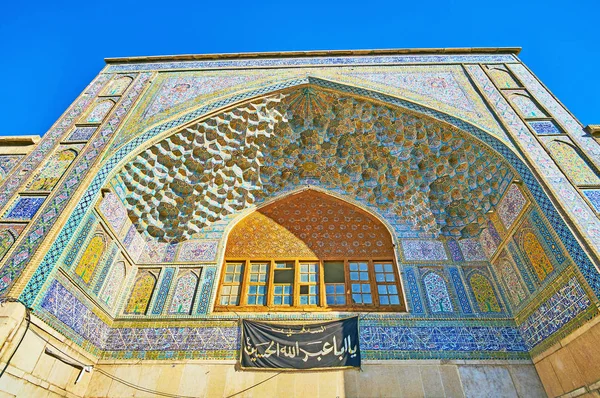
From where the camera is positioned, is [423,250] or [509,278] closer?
[509,278]

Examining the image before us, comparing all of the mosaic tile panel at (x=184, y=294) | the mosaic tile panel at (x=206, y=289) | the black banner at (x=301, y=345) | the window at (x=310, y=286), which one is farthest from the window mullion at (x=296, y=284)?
the mosaic tile panel at (x=184, y=294)

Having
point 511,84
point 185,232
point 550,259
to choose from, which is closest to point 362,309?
point 550,259

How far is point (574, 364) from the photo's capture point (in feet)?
12.5

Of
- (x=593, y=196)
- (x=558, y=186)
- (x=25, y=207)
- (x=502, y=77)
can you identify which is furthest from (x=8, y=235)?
(x=502, y=77)

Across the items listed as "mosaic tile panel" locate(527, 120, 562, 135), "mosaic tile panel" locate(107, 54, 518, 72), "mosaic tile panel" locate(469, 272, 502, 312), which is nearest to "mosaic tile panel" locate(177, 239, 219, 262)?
"mosaic tile panel" locate(107, 54, 518, 72)

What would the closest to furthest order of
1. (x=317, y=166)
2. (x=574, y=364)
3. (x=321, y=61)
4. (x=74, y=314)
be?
(x=574, y=364), (x=74, y=314), (x=317, y=166), (x=321, y=61)

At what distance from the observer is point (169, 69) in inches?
282

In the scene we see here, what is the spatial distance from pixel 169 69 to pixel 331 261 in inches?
196

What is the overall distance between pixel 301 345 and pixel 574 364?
3011 millimetres

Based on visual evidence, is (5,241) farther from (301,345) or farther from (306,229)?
(306,229)

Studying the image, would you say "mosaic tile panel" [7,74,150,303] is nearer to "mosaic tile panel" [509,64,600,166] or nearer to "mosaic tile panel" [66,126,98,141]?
"mosaic tile panel" [66,126,98,141]

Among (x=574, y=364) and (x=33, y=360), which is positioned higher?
(x=574, y=364)

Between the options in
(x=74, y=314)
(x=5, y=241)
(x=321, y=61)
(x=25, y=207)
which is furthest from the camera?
(x=321, y=61)

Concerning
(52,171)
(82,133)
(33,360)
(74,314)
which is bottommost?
(33,360)
